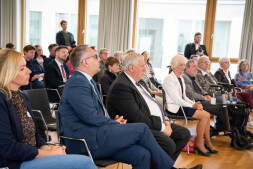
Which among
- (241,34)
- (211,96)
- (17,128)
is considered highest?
(241,34)

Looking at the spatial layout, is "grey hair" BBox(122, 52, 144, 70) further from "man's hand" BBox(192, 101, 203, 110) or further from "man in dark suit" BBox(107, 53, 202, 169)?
"man's hand" BBox(192, 101, 203, 110)

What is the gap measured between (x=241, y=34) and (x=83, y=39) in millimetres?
4754

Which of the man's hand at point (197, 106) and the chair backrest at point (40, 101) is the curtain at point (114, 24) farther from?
the chair backrest at point (40, 101)

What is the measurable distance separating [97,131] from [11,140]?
0.69 metres

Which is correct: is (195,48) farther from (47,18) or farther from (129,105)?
(129,105)

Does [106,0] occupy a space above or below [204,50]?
above

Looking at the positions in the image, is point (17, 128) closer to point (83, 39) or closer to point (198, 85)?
point (198, 85)

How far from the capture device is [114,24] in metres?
9.20

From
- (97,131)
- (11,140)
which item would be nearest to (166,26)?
(97,131)

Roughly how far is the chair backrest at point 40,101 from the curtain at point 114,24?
19.4ft

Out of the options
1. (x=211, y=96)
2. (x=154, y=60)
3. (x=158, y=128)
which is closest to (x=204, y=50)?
(x=154, y=60)

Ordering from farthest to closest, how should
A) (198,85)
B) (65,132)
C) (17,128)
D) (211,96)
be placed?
1. (211,96)
2. (198,85)
3. (65,132)
4. (17,128)

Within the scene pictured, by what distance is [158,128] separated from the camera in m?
2.86

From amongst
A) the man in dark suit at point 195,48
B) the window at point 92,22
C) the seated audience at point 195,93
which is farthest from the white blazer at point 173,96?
the window at point 92,22
